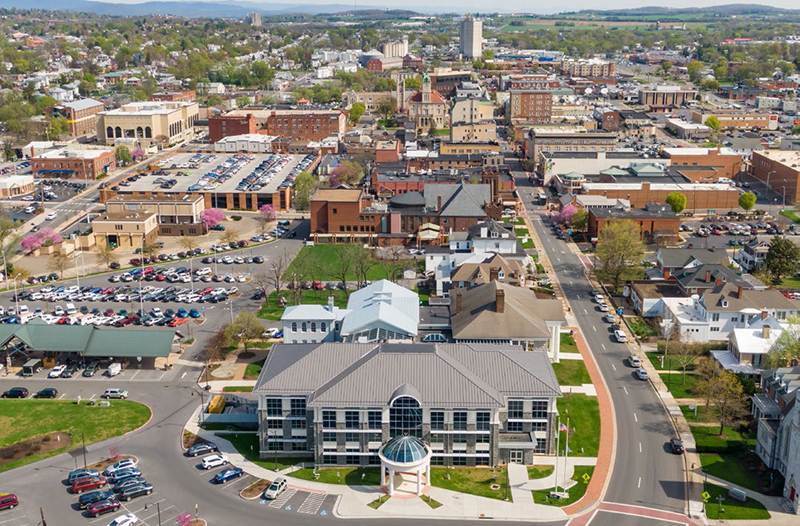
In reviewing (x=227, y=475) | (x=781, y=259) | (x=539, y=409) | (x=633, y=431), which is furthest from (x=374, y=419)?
(x=781, y=259)

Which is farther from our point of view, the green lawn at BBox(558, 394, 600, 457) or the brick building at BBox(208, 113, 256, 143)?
the brick building at BBox(208, 113, 256, 143)

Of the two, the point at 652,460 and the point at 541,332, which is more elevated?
the point at 541,332

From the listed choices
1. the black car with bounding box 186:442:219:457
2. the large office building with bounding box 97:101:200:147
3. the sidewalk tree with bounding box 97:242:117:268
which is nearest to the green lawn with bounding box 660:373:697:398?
the black car with bounding box 186:442:219:457

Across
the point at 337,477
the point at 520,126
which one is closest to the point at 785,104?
the point at 520,126

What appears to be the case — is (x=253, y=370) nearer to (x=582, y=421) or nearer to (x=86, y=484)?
(x=86, y=484)

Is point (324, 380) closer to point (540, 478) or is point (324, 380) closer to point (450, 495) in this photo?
point (450, 495)

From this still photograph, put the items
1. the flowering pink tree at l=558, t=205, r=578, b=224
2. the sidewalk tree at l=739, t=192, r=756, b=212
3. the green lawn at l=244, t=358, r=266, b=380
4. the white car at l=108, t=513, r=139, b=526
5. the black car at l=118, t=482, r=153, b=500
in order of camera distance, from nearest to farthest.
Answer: the white car at l=108, t=513, r=139, b=526 < the black car at l=118, t=482, r=153, b=500 < the green lawn at l=244, t=358, r=266, b=380 < the flowering pink tree at l=558, t=205, r=578, b=224 < the sidewalk tree at l=739, t=192, r=756, b=212

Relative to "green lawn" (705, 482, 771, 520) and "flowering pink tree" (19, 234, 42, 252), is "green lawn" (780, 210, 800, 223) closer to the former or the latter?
"green lawn" (705, 482, 771, 520)
